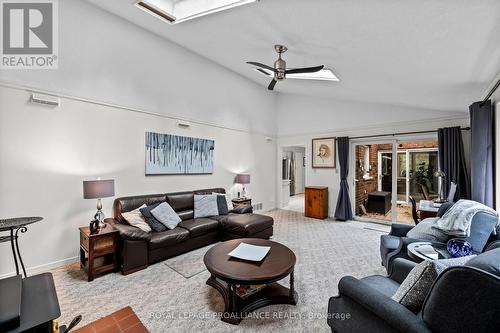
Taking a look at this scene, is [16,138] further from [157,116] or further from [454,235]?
[454,235]

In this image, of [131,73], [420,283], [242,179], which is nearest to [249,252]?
[420,283]

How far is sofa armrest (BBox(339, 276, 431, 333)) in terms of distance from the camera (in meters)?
1.13

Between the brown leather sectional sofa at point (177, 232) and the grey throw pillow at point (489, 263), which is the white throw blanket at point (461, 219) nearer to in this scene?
the grey throw pillow at point (489, 263)

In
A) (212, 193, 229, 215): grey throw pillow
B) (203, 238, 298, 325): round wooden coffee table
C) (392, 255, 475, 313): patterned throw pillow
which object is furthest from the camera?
(212, 193, 229, 215): grey throw pillow

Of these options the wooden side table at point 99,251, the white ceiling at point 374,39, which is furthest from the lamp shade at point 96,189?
the white ceiling at point 374,39

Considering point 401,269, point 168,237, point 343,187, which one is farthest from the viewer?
point 343,187

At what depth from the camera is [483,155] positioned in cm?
322

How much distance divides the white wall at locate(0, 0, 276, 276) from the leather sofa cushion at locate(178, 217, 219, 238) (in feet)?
3.14

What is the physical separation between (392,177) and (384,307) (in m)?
4.83

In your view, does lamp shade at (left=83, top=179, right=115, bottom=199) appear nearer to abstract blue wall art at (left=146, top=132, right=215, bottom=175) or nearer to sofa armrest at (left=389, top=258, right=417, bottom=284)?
abstract blue wall art at (left=146, top=132, right=215, bottom=175)

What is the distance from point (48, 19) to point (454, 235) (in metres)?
5.63

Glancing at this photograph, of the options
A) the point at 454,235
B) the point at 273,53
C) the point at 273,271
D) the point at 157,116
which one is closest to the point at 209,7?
the point at 273,53

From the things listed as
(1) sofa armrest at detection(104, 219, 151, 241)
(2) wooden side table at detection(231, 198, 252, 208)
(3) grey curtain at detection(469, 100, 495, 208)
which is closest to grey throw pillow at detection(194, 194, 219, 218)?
(2) wooden side table at detection(231, 198, 252, 208)

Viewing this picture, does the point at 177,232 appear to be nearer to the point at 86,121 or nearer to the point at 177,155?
the point at 177,155
